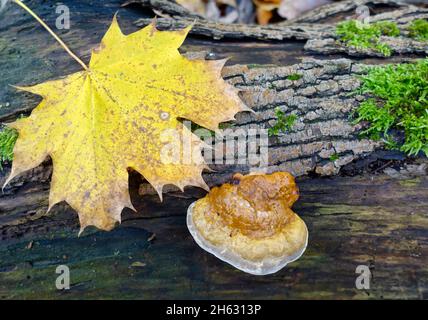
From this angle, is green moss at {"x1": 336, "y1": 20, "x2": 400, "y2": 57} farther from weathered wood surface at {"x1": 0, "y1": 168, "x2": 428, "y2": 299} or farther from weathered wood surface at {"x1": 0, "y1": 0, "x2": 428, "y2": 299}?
weathered wood surface at {"x1": 0, "y1": 168, "x2": 428, "y2": 299}

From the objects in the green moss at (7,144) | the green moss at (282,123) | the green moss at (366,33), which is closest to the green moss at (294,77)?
the green moss at (282,123)

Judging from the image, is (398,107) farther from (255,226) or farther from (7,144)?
(7,144)

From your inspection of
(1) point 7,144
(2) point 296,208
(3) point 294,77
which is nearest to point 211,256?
(2) point 296,208

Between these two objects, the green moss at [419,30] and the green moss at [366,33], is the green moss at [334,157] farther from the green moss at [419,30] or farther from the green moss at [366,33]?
the green moss at [419,30]

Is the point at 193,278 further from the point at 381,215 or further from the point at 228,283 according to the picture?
the point at 381,215

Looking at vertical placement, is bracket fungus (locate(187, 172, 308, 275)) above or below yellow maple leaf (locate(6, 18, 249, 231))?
below

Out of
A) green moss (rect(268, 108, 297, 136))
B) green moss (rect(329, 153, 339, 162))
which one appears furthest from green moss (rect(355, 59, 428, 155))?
green moss (rect(268, 108, 297, 136))
